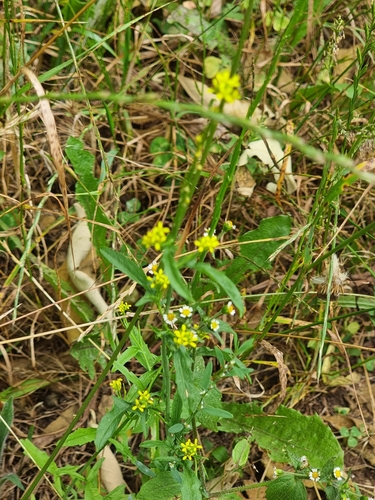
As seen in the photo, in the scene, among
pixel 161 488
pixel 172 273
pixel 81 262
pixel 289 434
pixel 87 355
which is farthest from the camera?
pixel 81 262

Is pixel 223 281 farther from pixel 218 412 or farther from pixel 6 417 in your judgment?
pixel 6 417

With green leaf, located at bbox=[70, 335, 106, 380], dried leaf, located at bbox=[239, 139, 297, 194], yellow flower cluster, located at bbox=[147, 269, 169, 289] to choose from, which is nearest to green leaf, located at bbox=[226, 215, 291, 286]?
dried leaf, located at bbox=[239, 139, 297, 194]

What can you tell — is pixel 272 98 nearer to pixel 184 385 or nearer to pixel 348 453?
pixel 348 453

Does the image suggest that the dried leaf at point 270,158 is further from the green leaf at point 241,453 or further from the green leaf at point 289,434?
the green leaf at point 241,453

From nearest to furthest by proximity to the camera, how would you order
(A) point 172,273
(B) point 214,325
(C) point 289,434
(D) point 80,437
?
(A) point 172,273, (B) point 214,325, (D) point 80,437, (C) point 289,434

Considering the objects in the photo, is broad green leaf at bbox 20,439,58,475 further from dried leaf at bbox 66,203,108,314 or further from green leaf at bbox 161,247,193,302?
green leaf at bbox 161,247,193,302

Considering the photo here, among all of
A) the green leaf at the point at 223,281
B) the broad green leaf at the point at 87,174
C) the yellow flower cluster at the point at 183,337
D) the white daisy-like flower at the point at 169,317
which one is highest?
the green leaf at the point at 223,281

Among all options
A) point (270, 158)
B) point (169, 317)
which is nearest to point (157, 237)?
point (169, 317)

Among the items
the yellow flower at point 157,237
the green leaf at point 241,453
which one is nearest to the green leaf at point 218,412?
the green leaf at point 241,453
